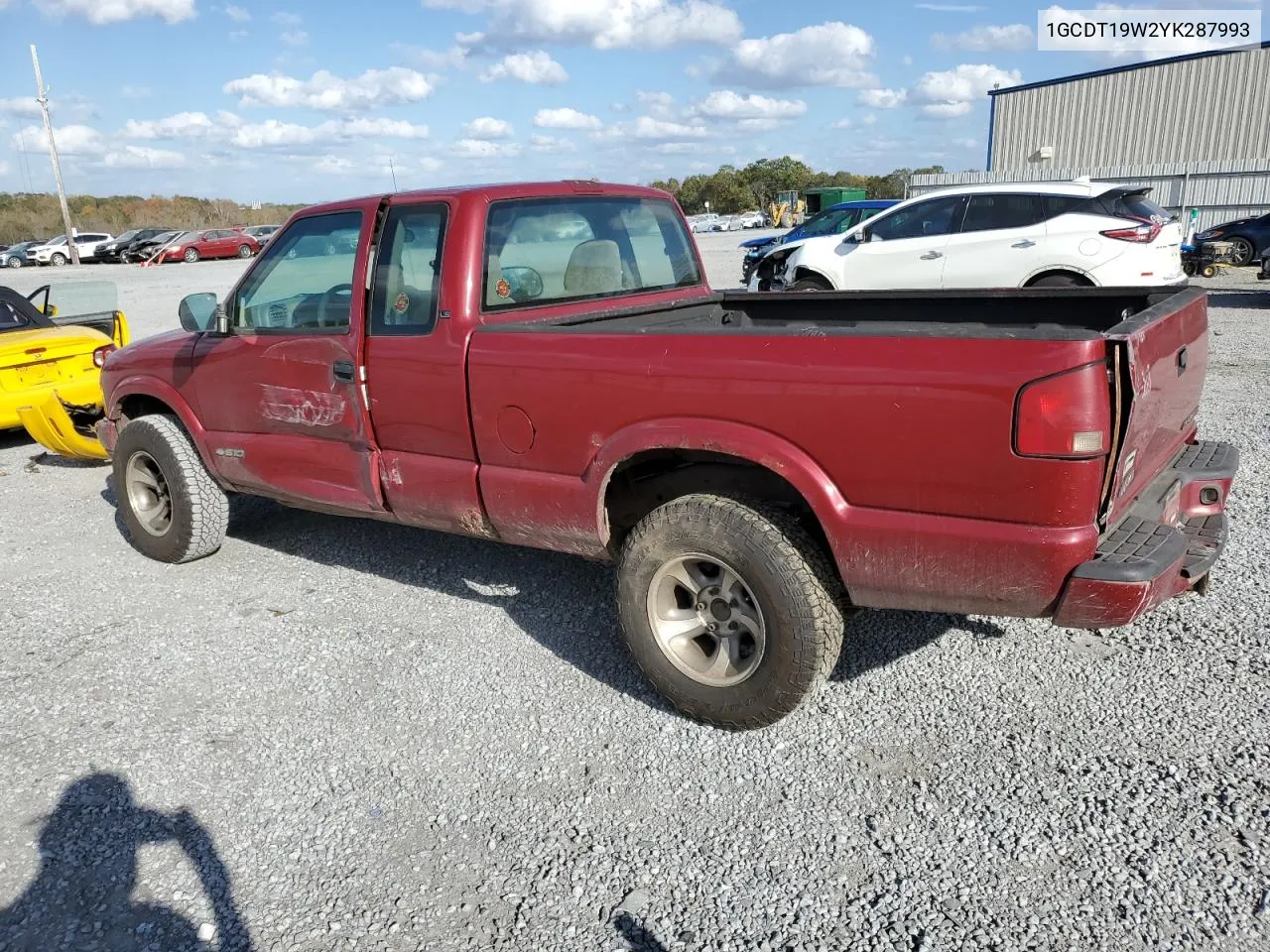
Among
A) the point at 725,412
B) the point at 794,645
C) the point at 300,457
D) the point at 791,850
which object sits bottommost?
the point at 791,850

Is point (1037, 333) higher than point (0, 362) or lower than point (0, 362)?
higher

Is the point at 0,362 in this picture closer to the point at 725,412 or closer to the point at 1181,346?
the point at 725,412

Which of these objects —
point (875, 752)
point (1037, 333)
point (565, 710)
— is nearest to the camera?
point (1037, 333)

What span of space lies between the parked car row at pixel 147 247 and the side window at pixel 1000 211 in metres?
33.4

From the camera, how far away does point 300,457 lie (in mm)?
4406

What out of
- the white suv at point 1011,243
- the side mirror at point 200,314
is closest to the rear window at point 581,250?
the side mirror at point 200,314

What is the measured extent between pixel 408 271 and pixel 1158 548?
296cm

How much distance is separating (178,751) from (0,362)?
5.41 meters

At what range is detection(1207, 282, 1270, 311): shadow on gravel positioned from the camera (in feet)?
46.1

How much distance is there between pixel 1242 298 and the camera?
14836mm

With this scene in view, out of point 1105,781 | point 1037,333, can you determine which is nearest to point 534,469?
point 1037,333

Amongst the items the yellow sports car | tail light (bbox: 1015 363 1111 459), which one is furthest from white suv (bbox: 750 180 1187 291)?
the yellow sports car

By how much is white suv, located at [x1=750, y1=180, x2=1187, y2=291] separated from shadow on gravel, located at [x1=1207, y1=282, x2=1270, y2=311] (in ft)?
13.7

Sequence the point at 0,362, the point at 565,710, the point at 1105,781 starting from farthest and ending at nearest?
the point at 0,362
the point at 565,710
the point at 1105,781
